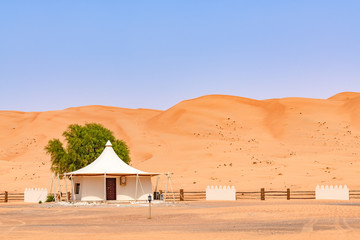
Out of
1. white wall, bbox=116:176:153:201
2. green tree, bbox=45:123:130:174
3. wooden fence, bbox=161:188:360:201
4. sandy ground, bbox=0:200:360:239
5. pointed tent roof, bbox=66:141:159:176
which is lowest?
wooden fence, bbox=161:188:360:201

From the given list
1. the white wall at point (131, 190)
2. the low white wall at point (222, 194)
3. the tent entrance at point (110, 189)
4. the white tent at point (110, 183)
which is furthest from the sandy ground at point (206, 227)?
the low white wall at point (222, 194)

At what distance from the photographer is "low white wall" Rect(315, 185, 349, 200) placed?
4634cm

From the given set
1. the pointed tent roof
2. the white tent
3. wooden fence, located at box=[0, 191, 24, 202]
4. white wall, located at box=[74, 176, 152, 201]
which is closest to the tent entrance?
the white tent

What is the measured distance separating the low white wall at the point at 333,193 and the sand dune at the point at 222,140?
8181 mm

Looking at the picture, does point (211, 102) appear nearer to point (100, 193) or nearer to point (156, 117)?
point (156, 117)

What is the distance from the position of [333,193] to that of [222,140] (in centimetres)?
5646

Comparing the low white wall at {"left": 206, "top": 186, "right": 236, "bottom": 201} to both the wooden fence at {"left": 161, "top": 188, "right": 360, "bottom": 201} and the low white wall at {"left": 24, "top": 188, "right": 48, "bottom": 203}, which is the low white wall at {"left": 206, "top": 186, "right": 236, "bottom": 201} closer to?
the wooden fence at {"left": 161, "top": 188, "right": 360, "bottom": 201}

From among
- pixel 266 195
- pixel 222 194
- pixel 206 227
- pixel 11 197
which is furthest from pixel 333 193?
pixel 11 197

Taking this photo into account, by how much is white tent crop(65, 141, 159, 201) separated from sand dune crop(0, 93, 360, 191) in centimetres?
1782

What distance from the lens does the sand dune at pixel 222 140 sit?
68.3 m

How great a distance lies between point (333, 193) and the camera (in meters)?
46.8

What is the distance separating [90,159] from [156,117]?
7338 centimetres

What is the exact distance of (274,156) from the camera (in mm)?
89500

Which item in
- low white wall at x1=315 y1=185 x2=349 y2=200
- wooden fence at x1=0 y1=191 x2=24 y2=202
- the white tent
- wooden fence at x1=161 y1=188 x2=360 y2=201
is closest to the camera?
the white tent
